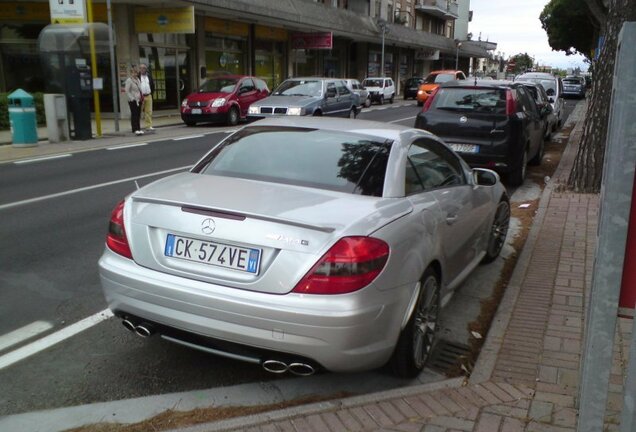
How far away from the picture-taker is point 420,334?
3.62 m

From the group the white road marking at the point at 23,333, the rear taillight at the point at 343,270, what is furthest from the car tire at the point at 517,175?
the white road marking at the point at 23,333

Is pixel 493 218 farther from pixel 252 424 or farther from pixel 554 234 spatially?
pixel 252 424

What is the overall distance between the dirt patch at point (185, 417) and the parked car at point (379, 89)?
1240 inches

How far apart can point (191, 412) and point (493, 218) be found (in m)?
3.49

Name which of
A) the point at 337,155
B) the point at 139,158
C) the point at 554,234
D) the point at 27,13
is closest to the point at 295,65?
the point at 27,13

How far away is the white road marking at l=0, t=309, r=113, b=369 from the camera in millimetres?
3766

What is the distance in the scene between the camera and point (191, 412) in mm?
3180

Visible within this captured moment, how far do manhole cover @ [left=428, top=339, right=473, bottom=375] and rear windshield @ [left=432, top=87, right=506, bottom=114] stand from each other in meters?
6.04

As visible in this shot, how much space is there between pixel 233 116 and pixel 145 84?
3.38 m

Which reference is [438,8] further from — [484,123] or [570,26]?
[484,123]

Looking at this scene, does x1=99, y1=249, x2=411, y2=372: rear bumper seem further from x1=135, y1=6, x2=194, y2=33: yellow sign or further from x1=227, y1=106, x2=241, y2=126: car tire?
x1=135, y1=6, x2=194, y2=33: yellow sign

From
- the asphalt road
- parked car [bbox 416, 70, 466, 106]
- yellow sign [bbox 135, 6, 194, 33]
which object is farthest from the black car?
parked car [bbox 416, 70, 466, 106]

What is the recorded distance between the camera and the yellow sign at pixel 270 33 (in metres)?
31.2

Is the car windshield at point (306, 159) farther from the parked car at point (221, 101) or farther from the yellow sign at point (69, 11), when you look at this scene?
the parked car at point (221, 101)
